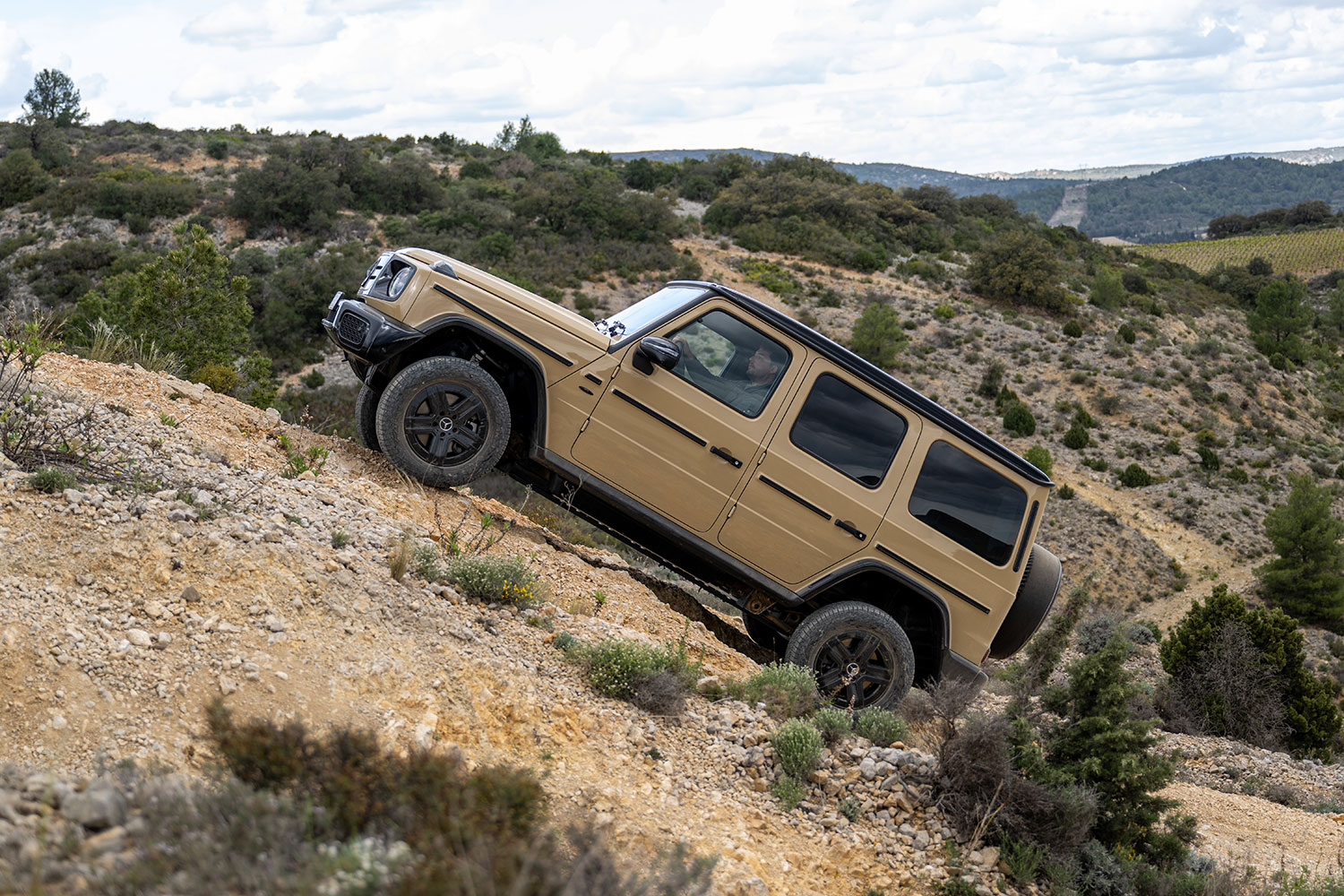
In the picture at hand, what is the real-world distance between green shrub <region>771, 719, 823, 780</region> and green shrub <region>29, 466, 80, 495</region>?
404cm

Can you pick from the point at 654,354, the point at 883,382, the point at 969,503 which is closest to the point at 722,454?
the point at 654,354

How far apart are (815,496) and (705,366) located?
1.16 metres

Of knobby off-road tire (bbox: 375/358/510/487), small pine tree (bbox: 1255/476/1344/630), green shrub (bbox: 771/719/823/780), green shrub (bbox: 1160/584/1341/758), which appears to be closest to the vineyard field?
small pine tree (bbox: 1255/476/1344/630)

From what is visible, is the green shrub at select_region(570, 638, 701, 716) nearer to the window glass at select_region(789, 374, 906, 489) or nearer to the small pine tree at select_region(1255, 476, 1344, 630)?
the window glass at select_region(789, 374, 906, 489)

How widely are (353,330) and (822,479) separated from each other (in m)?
3.34

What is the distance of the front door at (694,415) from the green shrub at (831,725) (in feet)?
4.82

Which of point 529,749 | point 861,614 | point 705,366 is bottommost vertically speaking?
point 529,749

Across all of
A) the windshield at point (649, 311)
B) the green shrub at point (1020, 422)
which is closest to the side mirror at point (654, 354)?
the windshield at point (649, 311)

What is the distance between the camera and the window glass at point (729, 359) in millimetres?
6098

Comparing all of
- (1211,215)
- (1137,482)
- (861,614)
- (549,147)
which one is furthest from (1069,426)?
(1211,215)

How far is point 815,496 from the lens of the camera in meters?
6.09

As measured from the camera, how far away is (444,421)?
625cm

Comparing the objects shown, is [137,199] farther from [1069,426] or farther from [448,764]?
[448,764]

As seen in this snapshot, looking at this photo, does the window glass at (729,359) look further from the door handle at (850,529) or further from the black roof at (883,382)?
the door handle at (850,529)
